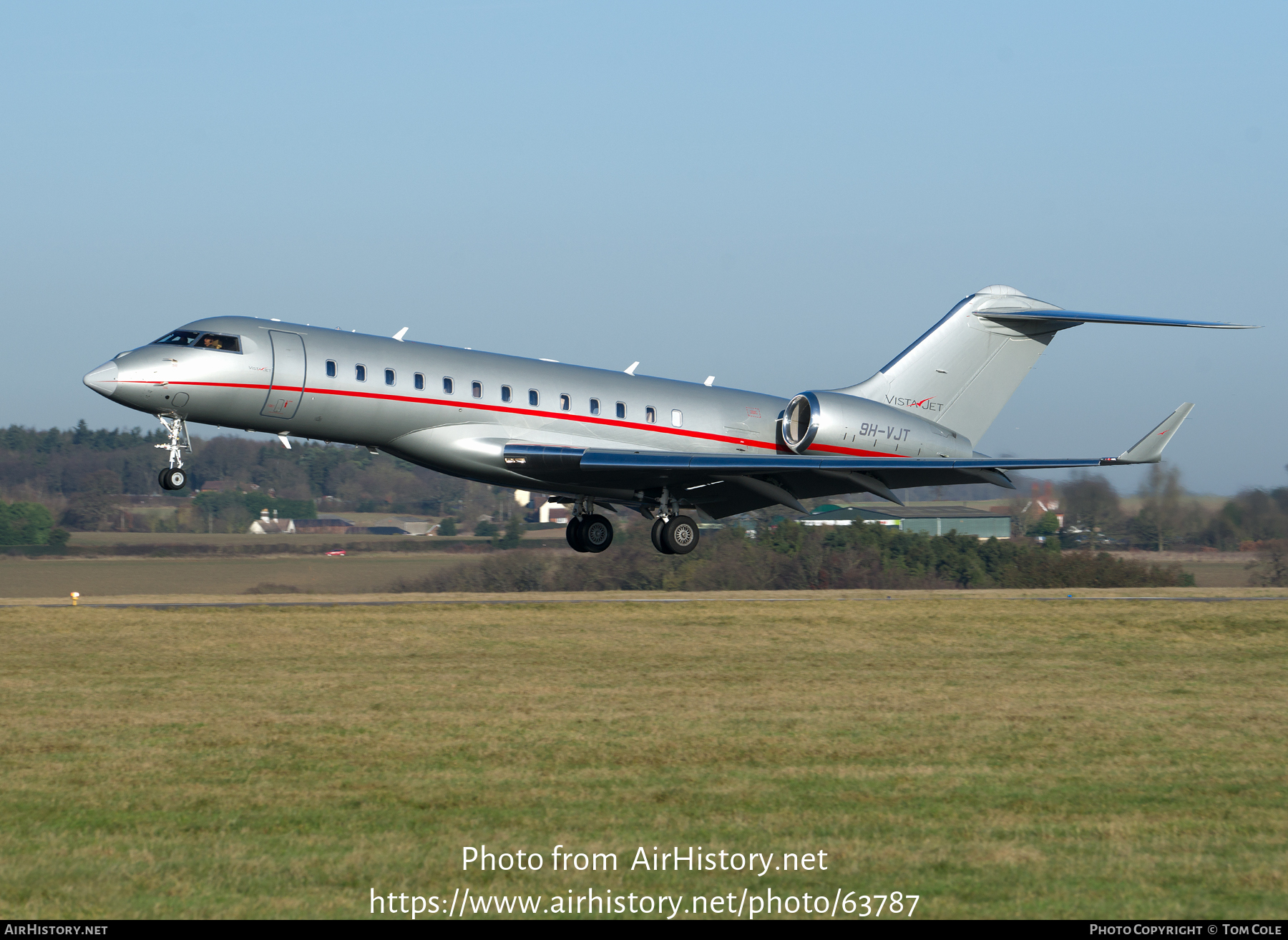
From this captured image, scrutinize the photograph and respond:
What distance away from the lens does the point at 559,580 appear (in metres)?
47.9

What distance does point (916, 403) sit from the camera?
2784 centimetres

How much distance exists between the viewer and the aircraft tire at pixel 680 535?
25.6m

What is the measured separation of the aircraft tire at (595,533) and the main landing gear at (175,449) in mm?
9050

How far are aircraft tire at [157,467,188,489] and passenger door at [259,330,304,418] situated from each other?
1.66 meters

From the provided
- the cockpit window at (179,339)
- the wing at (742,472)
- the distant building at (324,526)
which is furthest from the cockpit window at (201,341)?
the distant building at (324,526)

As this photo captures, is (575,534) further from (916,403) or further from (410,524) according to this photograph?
(410,524)

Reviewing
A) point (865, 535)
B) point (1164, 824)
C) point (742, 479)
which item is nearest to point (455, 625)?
point (742, 479)

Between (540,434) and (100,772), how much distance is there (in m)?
13.6

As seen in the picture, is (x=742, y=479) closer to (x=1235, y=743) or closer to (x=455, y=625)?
(x=455, y=625)

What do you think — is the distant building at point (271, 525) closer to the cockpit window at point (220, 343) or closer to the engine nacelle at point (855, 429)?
the engine nacelle at point (855, 429)

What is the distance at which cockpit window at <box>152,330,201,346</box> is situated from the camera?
21562 mm

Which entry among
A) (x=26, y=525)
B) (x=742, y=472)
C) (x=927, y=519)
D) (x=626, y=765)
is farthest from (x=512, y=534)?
(x=626, y=765)

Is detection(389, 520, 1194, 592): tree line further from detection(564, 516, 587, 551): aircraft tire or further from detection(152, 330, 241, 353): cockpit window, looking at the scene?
detection(152, 330, 241, 353): cockpit window

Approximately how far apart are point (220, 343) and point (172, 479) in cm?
240
